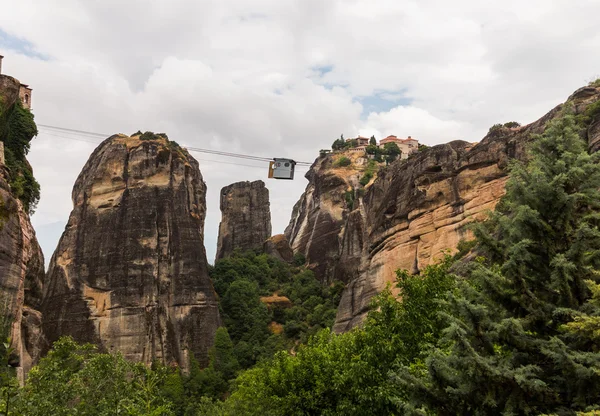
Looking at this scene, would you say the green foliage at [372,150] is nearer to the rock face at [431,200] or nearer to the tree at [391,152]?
the tree at [391,152]

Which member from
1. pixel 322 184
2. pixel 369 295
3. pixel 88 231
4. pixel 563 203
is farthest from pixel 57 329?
pixel 563 203

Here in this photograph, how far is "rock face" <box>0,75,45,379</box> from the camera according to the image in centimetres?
2391

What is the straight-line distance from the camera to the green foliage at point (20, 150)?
29406 millimetres

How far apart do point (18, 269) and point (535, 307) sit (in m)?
20.2

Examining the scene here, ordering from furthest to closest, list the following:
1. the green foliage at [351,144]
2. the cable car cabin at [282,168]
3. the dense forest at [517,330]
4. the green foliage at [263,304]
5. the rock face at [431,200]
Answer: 1. the green foliage at [351,144]
2. the green foliage at [263,304]
3. the cable car cabin at [282,168]
4. the rock face at [431,200]
5. the dense forest at [517,330]

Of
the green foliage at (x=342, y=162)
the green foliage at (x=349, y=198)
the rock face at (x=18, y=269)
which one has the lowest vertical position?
the rock face at (x=18, y=269)

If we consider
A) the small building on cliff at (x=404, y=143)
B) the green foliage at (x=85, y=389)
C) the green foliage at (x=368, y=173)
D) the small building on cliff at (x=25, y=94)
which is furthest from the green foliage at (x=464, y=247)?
the small building on cliff at (x=404, y=143)

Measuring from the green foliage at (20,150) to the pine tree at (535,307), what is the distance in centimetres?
2214

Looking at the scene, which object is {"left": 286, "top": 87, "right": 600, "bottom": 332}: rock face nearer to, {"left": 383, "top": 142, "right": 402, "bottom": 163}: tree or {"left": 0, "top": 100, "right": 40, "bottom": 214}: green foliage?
{"left": 0, "top": 100, "right": 40, "bottom": 214}: green foliage

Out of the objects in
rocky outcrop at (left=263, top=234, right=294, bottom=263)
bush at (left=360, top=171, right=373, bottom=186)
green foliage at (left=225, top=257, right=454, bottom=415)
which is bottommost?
green foliage at (left=225, top=257, right=454, bottom=415)

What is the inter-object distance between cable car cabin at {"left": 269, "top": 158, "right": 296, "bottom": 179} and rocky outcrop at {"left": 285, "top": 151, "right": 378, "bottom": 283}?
111ft

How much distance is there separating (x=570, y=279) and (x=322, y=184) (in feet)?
251

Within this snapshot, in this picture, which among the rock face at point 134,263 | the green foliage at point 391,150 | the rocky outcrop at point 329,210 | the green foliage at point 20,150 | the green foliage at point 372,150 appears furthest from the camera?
the green foliage at point 391,150

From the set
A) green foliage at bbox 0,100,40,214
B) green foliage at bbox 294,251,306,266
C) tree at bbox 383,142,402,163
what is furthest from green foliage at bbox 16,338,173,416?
tree at bbox 383,142,402,163
